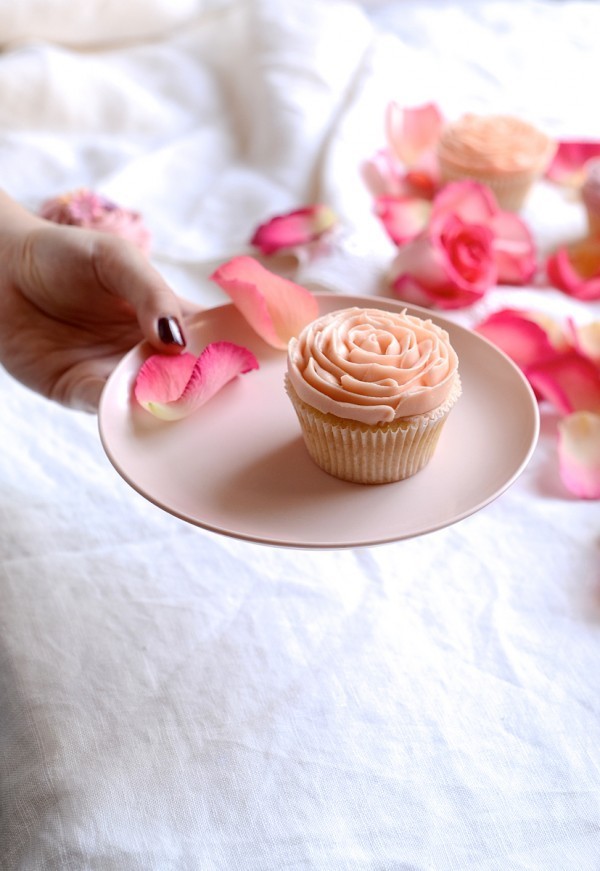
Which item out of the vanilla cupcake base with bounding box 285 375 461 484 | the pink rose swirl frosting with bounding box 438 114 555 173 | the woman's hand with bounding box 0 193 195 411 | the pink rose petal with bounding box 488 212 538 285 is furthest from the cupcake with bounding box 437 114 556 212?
the vanilla cupcake base with bounding box 285 375 461 484

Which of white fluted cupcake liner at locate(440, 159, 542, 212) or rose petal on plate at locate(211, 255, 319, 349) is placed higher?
rose petal on plate at locate(211, 255, 319, 349)

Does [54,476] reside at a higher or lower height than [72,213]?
lower

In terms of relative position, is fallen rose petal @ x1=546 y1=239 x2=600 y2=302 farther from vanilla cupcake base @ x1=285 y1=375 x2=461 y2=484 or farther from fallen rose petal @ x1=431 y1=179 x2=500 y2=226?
vanilla cupcake base @ x1=285 y1=375 x2=461 y2=484

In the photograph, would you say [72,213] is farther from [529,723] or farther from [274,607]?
[529,723]

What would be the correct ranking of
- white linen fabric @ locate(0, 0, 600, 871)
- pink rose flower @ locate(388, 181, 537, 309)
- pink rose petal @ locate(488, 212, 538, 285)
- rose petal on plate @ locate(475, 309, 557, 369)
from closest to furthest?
white linen fabric @ locate(0, 0, 600, 871) < rose petal on plate @ locate(475, 309, 557, 369) < pink rose flower @ locate(388, 181, 537, 309) < pink rose petal @ locate(488, 212, 538, 285)

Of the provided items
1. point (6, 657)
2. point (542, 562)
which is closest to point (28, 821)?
point (6, 657)
